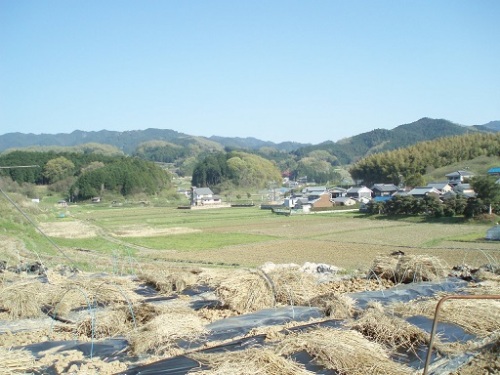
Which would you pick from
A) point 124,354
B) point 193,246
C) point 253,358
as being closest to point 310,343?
point 253,358

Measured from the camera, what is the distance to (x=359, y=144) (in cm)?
17000

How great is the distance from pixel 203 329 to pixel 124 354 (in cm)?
101

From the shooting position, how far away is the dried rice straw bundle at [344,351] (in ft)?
13.7

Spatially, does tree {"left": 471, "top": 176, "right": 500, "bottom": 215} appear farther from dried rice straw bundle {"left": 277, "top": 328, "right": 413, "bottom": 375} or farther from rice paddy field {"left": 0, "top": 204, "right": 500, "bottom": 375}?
dried rice straw bundle {"left": 277, "top": 328, "right": 413, "bottom": 375}

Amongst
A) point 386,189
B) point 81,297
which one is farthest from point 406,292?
point 386,189

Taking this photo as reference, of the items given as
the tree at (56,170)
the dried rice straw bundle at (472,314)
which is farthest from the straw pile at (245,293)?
the tree at (56,170)

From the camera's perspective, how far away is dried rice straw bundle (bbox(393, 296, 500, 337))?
5277 mm

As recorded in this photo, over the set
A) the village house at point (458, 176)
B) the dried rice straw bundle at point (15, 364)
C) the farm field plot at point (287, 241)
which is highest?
the village house at point (458, 176)

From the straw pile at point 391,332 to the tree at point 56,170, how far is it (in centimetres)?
7151

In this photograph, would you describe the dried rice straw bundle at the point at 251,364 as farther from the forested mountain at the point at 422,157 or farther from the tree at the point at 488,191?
the forested mountain at the point at 422,157

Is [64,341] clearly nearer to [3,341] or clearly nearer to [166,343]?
[3,341]

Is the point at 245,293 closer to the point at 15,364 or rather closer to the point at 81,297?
the point at 81,297

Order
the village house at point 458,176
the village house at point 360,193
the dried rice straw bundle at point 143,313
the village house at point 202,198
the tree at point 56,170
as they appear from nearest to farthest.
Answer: the dried rice straw bundle at point 143,313 → the village house at point 458,176 → the village house at point 360,193 → the village house at point 202,198 → the tree at point 56,170

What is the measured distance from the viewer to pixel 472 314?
548cm
